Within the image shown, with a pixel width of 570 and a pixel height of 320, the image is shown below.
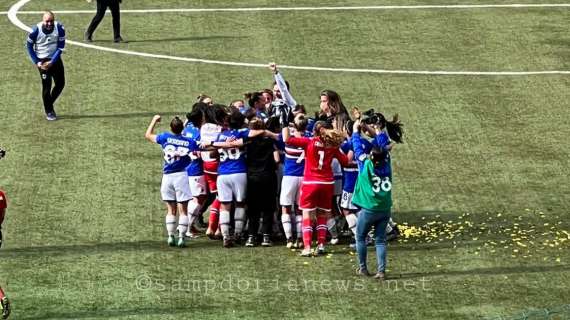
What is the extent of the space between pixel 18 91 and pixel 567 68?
1167 centimetres

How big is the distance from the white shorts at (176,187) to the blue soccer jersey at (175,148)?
90 millimetres

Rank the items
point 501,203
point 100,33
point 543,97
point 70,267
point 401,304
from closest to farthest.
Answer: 1. point 401,304
2. point 70,267
3. point 501,203
4. point 543,97
5. point 100,33

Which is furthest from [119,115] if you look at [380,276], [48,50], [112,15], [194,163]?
[380,276]

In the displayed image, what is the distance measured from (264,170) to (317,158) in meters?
0.99

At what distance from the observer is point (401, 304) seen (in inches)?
718

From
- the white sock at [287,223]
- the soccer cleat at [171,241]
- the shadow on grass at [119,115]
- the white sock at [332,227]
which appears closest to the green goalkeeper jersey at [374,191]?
the white sock at [287,223]

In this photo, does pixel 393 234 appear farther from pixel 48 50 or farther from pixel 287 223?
pixel 48 50

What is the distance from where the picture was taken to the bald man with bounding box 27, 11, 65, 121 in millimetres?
26203

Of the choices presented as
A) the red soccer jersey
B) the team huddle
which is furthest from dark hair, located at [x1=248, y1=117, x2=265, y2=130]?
the red soccer jersey

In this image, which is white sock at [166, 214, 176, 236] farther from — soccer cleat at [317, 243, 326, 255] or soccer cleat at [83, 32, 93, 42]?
soccer cleat at [83, 32, 93, 42]

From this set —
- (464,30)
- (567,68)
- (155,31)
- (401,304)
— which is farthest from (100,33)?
(401,304)

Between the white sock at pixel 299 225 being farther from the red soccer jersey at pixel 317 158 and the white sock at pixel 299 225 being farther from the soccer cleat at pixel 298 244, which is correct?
the red soccer jersey at pixel 317 158

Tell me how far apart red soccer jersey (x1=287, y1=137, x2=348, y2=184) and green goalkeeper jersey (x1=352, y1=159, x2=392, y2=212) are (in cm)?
111

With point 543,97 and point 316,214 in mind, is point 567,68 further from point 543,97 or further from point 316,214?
point 316,214
